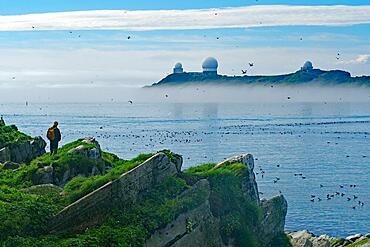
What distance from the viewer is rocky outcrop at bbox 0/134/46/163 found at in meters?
32.1

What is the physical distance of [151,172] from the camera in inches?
905

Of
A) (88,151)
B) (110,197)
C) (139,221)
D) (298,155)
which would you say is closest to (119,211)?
(110,197)

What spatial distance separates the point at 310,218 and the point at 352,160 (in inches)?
1392

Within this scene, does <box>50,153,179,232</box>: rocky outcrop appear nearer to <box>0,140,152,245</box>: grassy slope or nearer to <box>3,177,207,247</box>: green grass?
<box>3,177,207,247</box>: green grass

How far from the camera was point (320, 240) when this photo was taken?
114 ft

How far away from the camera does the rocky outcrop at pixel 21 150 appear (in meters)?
32.1

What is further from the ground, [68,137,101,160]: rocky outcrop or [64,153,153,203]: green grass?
[68,137,101,160]: rocky outcrop

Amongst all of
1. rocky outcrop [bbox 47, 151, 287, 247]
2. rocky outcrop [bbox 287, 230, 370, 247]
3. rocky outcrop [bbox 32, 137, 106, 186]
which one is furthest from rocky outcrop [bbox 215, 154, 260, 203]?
rocky outcrop [bbox 32, 137, 106, 186]

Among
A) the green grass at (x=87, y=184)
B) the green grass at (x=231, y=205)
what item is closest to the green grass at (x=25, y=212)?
the green grass at (x=87, y=184)

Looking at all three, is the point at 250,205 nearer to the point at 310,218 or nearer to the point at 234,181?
the point at 234,181

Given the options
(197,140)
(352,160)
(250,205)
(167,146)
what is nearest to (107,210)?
(250,205)

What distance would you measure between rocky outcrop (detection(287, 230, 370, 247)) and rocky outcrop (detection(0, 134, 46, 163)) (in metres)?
14.1

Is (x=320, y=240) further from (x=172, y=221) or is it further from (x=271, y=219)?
(x=172, y=221)

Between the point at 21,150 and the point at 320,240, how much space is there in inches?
660
